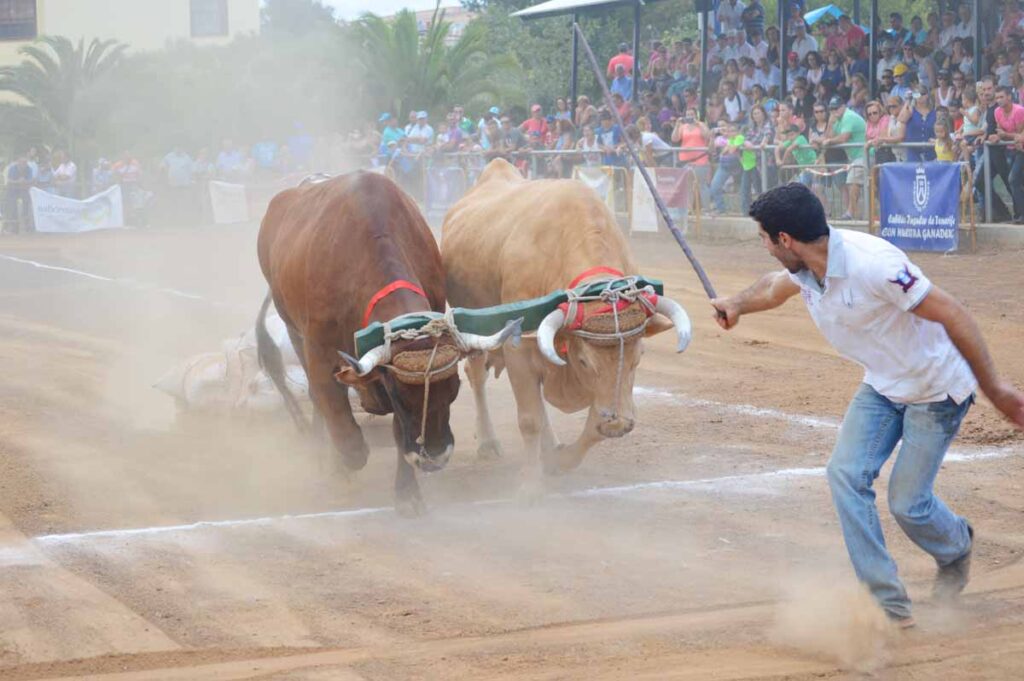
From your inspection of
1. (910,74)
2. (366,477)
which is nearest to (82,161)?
(910,74)

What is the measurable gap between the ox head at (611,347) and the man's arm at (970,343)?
2258 mm

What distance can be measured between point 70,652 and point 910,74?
16.3 meters

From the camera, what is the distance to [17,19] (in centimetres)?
4753

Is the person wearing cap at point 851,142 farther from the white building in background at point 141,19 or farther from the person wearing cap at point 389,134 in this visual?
the white building in background at point 141,19

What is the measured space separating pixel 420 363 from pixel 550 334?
661mm

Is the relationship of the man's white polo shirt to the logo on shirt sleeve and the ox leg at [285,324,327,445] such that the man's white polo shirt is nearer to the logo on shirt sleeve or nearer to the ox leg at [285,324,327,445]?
the logo on shirt sleeve

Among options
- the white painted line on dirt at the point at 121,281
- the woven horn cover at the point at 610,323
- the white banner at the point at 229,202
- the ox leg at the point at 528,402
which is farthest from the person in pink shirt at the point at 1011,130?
the white banner at the point at 229,202

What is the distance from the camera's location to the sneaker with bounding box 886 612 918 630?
5465mm

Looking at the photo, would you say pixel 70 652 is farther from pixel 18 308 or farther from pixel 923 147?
pixel 923 147

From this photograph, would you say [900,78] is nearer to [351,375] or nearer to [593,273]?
[593,273]

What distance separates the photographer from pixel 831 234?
17.6 feet

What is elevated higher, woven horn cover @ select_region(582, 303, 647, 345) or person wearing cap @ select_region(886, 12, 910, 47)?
person wearing cap @ select_region(886, 12, 910, 47)

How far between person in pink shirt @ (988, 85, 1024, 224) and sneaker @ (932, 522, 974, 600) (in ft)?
37.9

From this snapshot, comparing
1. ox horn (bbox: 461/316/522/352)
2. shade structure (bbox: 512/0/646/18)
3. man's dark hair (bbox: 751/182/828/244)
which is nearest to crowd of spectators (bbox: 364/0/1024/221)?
shade structure (bbox: 512/0/646/18)
